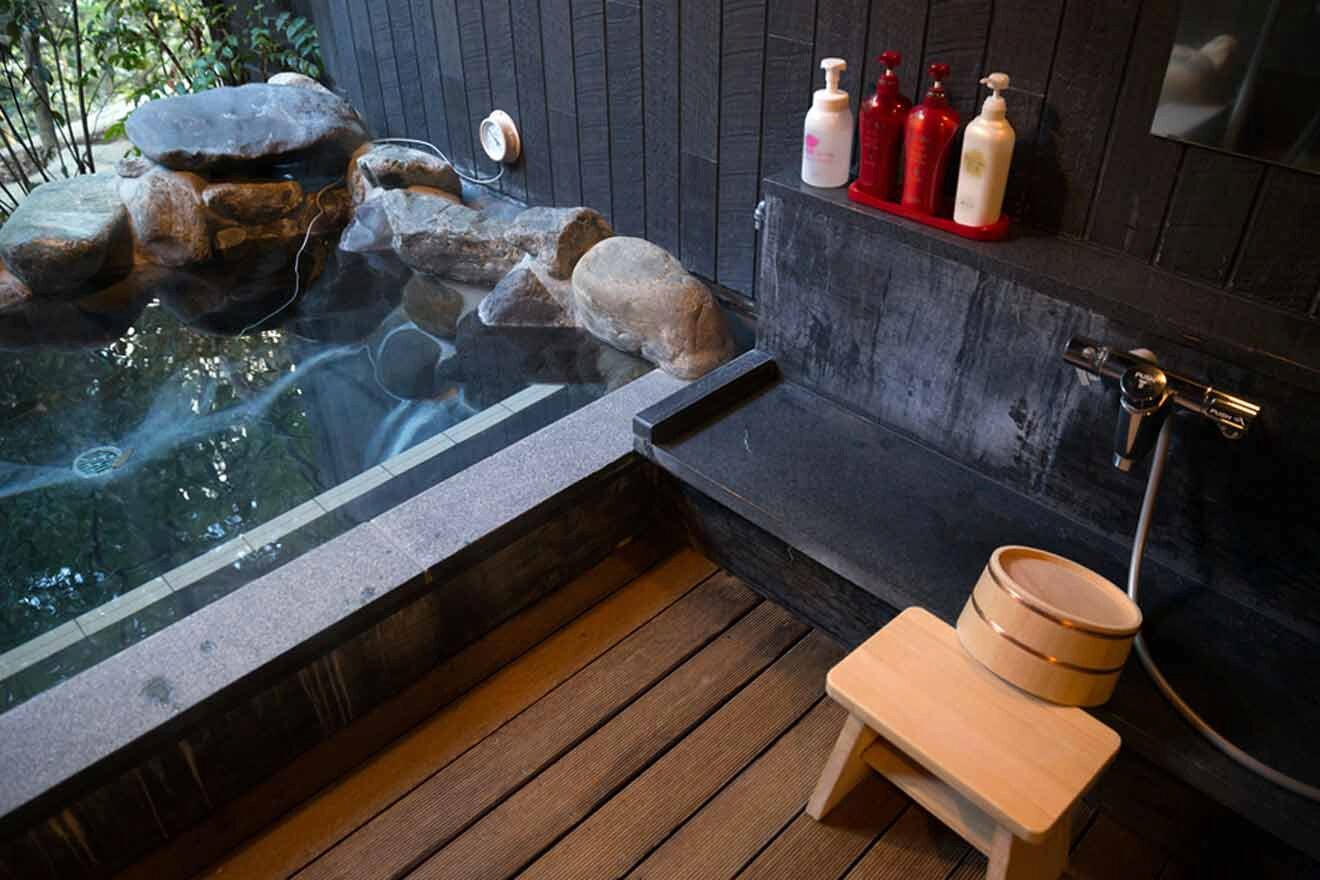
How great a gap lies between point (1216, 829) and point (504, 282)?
7.01 feet

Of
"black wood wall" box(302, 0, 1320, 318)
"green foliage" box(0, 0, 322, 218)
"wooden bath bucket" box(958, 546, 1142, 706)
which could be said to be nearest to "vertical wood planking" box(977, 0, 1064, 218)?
"black wood wall" box(302, 0, 1320, 318)

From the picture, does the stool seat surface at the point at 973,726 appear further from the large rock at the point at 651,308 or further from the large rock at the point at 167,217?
the large rock at the point at 167,217

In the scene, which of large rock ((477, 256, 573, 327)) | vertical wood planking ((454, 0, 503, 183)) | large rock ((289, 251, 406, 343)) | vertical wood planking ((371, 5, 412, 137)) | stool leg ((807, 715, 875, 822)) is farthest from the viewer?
vertical wood planking ((371, 5, 412, 137))

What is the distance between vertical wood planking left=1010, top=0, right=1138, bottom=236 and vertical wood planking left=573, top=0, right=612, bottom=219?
1386mm

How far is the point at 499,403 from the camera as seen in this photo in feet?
8.02

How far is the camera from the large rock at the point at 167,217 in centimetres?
320

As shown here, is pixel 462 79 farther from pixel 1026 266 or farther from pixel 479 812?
pixel 479 812

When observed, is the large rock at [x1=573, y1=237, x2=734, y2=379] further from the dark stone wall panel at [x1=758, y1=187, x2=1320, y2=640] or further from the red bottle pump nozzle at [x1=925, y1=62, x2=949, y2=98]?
the red bottle pump nozzle at [x1=925, y1=62, x2=949, y2=98]

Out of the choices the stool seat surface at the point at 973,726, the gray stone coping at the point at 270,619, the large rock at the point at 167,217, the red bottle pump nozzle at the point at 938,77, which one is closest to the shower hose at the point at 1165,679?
the stool seat surface at the point at 973,726

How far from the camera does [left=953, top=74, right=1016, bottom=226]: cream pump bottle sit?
171 cm

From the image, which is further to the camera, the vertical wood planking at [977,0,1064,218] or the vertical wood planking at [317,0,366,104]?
the vertical wood planking at [317,0,366,104]

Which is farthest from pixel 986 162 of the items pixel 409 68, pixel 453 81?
pixel 409 68

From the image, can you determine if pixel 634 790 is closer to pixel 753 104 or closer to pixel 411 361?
pixel 411 361

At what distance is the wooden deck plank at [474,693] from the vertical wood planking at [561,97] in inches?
55.4
